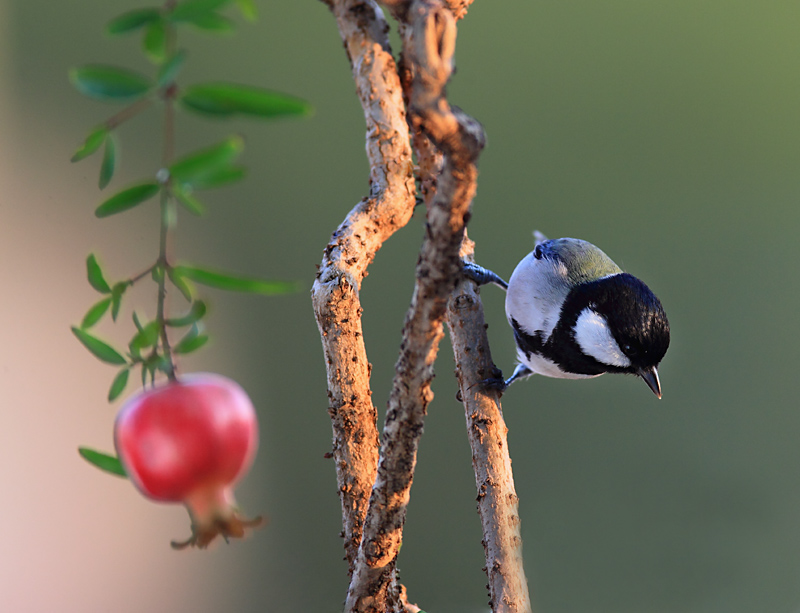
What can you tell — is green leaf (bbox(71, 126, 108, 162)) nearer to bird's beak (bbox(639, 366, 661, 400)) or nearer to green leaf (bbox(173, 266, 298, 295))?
green leaf (bbox(173, 266, 298, 295))

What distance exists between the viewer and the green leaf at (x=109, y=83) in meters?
0.19

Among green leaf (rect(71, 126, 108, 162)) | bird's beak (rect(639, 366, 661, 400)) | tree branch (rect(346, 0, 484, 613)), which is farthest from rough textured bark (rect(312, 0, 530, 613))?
bird's beak (rect(639, 366, 661, 400))

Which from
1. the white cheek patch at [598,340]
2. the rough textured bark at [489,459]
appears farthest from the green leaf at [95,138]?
the white cheek patch at [598,340]

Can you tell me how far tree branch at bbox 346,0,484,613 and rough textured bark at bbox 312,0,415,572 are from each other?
71 mm

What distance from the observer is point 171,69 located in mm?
183

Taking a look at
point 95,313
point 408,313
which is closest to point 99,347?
point 95,313

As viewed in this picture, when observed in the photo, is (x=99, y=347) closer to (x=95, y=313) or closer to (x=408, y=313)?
(x=95, y=313)

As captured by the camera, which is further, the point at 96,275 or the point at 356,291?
the point at 356,291

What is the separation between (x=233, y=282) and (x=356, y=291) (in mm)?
259

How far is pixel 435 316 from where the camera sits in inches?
11.1

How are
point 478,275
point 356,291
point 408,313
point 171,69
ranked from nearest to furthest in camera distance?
point 171,69 → point 408,313 → point 356,291 → point 478,275

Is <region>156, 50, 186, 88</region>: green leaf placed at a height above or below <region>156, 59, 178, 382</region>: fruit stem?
above

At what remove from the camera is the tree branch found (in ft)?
0.76

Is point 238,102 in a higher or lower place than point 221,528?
higher
